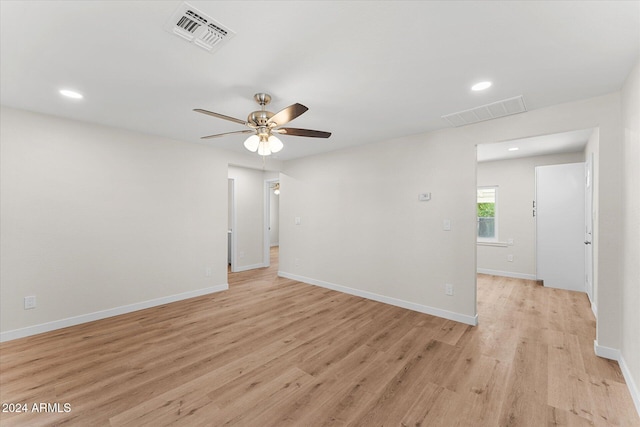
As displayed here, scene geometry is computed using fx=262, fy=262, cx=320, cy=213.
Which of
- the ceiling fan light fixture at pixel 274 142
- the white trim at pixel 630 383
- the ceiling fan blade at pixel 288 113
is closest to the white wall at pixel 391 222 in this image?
the white trim at pixel 630 383

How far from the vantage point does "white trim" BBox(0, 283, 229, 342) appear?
2.82 meters

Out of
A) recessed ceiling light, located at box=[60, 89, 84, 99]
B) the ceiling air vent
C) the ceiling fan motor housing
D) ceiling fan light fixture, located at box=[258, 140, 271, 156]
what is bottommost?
ceiling fan light fixture, located at box=[258, 140, 271, 156]

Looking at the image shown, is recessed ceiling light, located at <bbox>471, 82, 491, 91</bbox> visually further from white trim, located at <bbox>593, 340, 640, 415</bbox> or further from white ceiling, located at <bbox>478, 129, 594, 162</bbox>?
white trim, located at <bbox>593, 340, 640, 415</bbox>

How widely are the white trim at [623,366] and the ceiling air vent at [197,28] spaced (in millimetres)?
3663

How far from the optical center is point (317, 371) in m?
2.24

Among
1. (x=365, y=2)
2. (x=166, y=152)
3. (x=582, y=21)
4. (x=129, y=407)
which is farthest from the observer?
(x=166, y=152)

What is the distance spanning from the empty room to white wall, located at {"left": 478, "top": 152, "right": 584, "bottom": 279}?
353 mm

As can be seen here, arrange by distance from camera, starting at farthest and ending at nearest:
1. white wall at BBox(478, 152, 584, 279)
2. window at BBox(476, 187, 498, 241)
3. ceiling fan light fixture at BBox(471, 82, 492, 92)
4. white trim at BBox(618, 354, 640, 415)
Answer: window at BBox(476, 187, 498, 241) < white wall at BBox(478, 152, 584, 279) < ceiling fan light fixture at BBox(471, 82, 492, 92) < white trim at BBox(618, 354, 640, 415)

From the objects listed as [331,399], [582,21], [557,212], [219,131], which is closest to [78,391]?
[331,399]

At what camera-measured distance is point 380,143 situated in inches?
162

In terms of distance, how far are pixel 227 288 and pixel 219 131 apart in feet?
8.81

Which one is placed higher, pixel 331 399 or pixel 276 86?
pixel 276 86

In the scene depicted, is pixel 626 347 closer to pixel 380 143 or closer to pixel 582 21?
pixel 582 21

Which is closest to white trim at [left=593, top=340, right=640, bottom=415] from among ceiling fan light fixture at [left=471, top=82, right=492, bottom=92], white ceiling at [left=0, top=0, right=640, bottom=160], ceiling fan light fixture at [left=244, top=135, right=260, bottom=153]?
white ceiling at [left=0, top=0, right=640, bottom=160]
